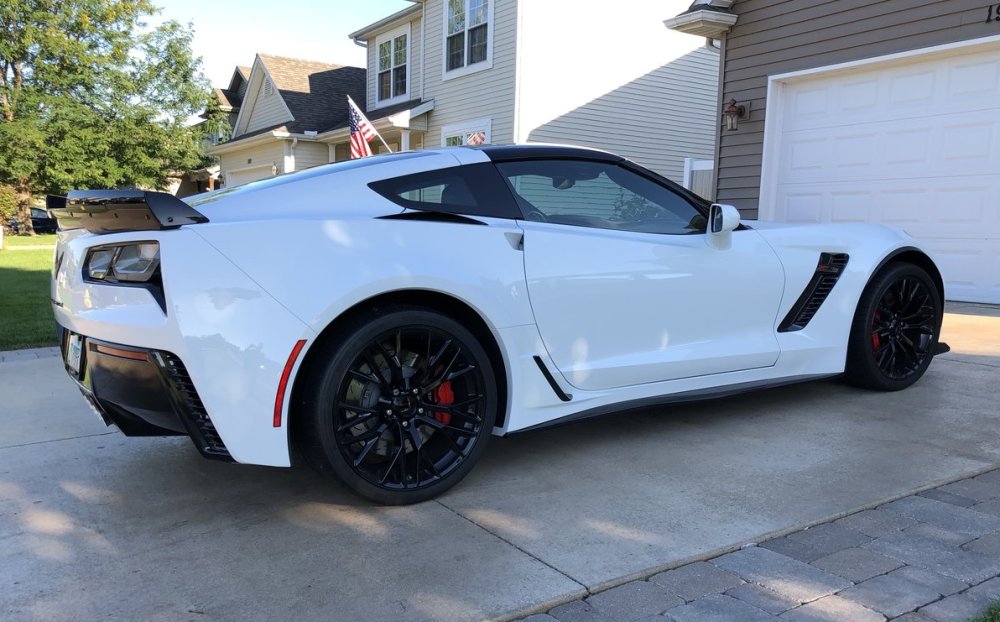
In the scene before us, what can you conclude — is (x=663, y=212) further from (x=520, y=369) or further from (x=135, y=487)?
(x=135, y=487)

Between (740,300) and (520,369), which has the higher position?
(740,300)

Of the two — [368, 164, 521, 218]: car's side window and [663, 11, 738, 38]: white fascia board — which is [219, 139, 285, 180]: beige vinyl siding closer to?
[663, 11, 738, 38]: white fascia board

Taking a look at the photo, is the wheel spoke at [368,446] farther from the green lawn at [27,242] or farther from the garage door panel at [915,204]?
the green lawn at [27,242]

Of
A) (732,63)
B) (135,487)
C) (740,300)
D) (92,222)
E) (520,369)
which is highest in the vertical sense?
(732,63)

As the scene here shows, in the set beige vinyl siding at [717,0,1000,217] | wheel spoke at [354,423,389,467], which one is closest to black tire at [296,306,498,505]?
wheel spoke at [354,423,389,467]

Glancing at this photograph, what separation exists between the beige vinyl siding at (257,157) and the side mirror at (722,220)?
63.6 feet

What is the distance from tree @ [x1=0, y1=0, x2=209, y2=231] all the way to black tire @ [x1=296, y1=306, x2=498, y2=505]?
91.6 ft

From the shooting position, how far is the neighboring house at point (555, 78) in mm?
14594

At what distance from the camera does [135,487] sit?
3.10 metres

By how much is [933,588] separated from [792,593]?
0.43 m

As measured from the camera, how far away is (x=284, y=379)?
2545 millimetres

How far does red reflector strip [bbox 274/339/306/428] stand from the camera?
100 inches

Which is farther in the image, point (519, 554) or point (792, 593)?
point (519, 554)

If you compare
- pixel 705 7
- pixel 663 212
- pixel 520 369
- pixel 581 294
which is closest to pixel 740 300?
pixel 663 212
